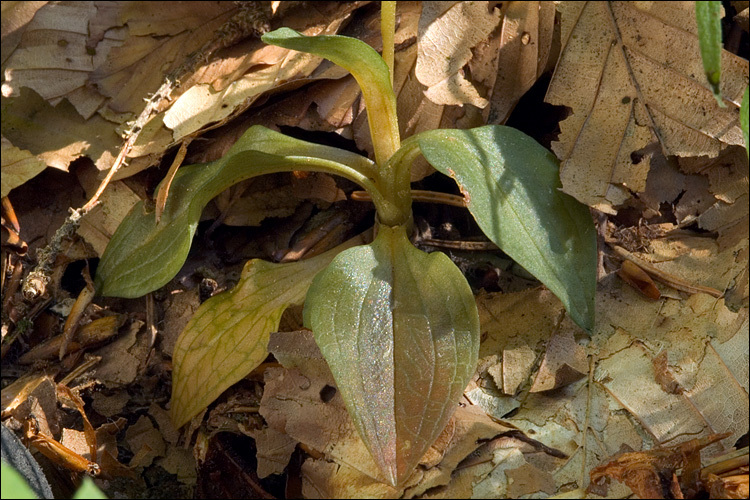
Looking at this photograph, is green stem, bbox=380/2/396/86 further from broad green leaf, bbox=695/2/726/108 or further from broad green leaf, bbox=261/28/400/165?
broad green leaf, bbox=695/2/726/108

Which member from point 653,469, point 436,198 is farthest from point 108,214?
point 653,469

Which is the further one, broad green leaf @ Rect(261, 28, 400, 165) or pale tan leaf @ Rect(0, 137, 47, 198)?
pale tan leaf @ Rect(0, 137, 47, 198)

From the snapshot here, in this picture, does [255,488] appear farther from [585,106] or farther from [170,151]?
[585,106]

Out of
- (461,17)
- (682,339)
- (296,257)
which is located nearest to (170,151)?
(296,257)

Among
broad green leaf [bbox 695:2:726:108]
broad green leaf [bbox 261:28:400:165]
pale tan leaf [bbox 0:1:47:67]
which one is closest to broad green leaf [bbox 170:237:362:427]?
broad green leaf [bbox 261:28:400:165]

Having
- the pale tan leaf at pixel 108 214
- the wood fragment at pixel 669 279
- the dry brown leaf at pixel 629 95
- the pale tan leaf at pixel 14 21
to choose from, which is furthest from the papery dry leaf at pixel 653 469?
the pale tan leaf at pixel 14 21
